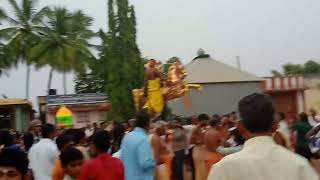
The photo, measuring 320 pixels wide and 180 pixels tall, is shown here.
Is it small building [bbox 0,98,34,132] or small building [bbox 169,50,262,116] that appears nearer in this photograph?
small building [bbox 0,98,34,132]

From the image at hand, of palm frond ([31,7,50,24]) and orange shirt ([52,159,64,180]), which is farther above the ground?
palm frond ([31,7,50,24])

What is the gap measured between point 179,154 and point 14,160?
14.3 feet

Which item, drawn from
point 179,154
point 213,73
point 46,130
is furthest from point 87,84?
point 179,154

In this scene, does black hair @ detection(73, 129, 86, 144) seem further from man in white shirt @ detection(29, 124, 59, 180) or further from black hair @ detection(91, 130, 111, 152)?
black hair @ detection(91, 130, 111, 152)

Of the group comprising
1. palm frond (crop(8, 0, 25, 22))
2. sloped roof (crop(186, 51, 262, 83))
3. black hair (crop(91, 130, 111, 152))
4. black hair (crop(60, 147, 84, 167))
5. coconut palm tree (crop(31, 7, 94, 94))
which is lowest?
black hair (crop(60, 147, 84, 167))

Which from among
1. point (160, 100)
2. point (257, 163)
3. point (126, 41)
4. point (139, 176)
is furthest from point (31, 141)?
point (126, 41)

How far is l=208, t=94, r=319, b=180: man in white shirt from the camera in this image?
3.05m

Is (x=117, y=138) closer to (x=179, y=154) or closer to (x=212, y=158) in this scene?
(x=179, y=154)

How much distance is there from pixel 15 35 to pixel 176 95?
23730 mm

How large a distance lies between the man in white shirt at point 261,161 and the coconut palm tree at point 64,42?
40803mm

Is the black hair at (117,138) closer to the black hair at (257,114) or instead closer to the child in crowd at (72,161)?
the child in crowd at (72,161)

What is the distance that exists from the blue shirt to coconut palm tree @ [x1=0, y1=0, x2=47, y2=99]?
36.5 m

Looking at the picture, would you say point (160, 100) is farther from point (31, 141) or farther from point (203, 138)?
point (203, 138)

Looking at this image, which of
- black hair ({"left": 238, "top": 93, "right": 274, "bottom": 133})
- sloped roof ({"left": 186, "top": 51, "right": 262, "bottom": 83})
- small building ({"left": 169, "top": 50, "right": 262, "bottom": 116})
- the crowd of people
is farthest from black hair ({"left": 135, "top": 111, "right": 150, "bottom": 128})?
sloped roof ({"left": 186, "top": 51, "right": 262, "bottom": 83})
